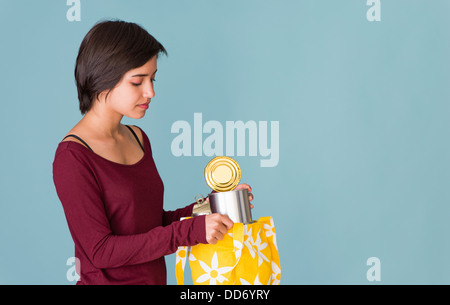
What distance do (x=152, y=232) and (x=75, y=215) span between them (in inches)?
8.0

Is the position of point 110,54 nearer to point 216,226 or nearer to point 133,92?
point 133,92

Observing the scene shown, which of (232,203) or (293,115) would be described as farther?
(293,115)

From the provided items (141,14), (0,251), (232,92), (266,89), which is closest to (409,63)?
(266,89)

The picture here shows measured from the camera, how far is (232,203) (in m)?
1.50

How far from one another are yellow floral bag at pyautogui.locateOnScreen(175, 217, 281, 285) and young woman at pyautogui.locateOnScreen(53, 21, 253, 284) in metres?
0.06

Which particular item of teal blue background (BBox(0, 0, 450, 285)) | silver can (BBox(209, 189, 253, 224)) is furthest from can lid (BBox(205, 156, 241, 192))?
teal blue background (BBox(0, 0, 450, 285))

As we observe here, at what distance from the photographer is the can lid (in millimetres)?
1545

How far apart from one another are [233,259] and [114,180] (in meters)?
0.38

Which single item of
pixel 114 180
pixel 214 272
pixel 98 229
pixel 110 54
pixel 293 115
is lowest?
pixel 214 272

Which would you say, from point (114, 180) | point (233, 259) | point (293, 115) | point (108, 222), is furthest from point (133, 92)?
point (293, 115)

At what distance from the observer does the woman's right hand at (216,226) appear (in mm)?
1473

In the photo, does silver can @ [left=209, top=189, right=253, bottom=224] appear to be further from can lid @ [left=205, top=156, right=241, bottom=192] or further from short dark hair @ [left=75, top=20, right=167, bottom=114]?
short dark hair @ [left=75, top=20, right=167, bottom=114]

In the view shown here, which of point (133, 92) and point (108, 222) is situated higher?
point (133, 92)
